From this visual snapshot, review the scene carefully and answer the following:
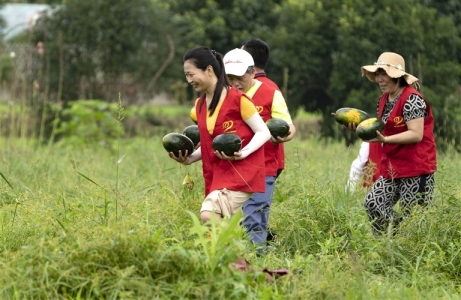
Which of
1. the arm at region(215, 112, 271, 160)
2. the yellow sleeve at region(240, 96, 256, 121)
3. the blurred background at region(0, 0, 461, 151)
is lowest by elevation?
the blurred background at region(0, 0, 461, 151)

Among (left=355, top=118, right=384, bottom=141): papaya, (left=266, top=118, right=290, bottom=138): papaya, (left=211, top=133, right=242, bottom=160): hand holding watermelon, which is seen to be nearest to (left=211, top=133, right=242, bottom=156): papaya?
(left=211, top=133, right=242, bottom=160): hand holding watermelon

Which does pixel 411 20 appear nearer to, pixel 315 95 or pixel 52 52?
pixel 315 95

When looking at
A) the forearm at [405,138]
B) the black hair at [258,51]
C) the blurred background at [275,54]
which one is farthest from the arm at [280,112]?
the blurred background at [275,54]

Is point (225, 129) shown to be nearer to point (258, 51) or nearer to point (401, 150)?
point (258, 51)

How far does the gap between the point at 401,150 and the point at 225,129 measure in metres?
1.75

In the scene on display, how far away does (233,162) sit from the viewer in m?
6.80

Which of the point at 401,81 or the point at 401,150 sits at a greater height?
the point at 401,81

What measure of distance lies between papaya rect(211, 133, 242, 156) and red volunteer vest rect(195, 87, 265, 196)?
227mm

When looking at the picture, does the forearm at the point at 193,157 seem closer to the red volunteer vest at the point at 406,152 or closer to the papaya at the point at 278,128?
the papaya at the point at 278,128

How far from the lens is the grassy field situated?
17.3ft

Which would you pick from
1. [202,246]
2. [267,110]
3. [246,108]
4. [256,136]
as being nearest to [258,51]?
[267,110]

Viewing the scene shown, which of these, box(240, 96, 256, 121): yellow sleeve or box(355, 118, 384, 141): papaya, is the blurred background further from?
box(240, 96, 256, 121): yellow sleeve

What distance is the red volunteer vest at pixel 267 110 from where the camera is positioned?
7.73 metres

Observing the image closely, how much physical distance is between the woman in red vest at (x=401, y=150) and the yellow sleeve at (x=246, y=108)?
1270mm
